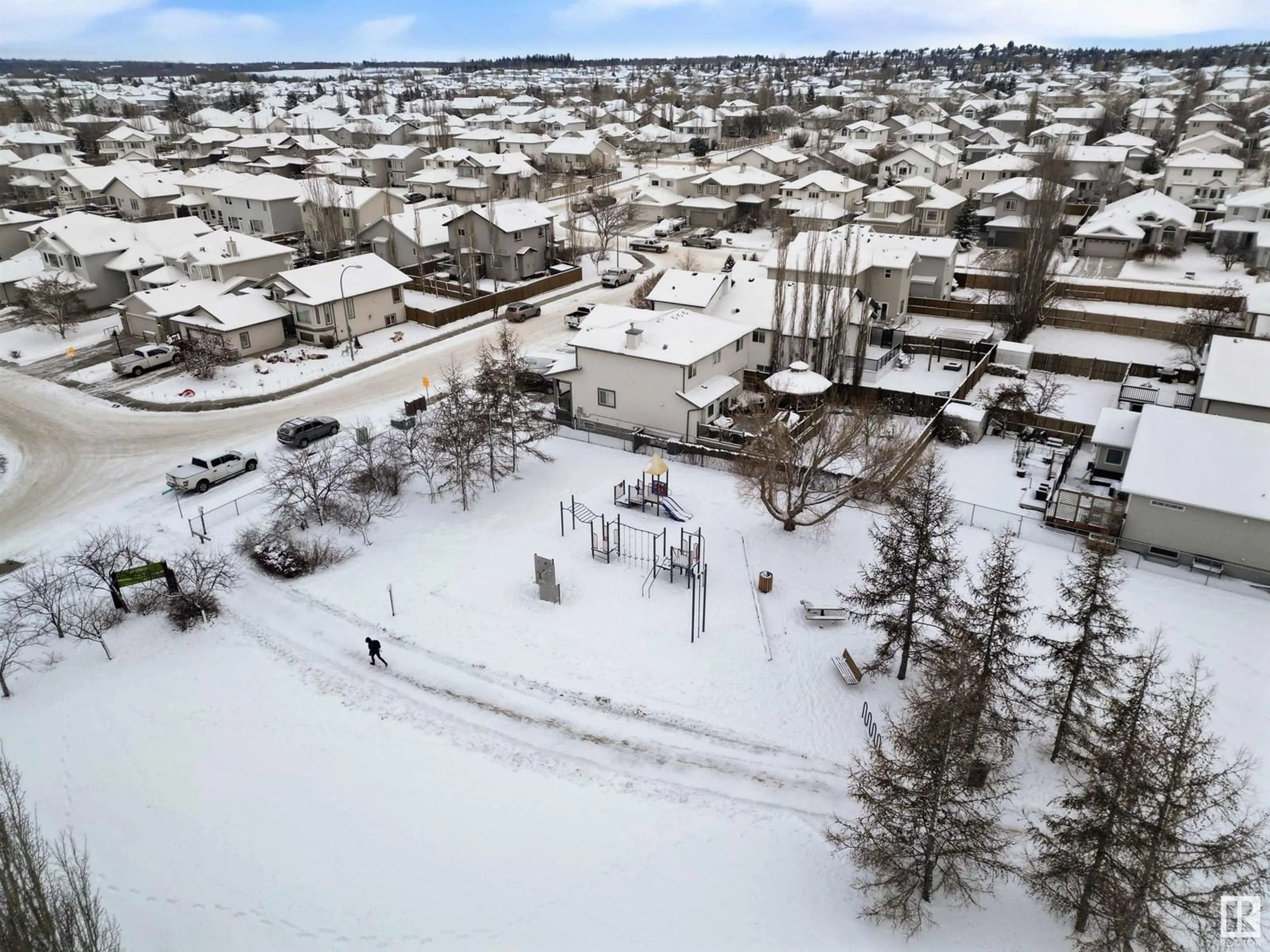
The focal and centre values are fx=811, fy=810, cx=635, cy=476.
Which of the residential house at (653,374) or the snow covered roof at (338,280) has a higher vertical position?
the snow covered roof at (338,280)

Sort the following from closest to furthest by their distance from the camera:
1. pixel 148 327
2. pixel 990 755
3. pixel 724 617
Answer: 1. pixel 990 755
2. pixel 724 617
3. pixel 148 327

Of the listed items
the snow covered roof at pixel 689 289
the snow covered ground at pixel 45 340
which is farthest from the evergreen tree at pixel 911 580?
the snow covered ground at pixel 45 340

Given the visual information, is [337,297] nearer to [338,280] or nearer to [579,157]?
[338,280]

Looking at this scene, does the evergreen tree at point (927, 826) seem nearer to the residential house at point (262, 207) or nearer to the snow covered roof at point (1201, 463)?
the snow covered roof at point (1201, 463)

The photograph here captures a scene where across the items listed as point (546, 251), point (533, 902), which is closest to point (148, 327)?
point (546, 251)

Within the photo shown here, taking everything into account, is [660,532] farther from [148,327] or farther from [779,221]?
[779,221]

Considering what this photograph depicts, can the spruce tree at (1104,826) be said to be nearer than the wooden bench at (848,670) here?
Yes

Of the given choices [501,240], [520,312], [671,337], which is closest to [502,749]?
[671,337]
